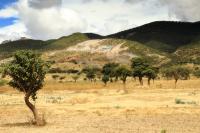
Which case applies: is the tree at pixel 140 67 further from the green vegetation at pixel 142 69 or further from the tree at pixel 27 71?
the tree at pixel 27 71

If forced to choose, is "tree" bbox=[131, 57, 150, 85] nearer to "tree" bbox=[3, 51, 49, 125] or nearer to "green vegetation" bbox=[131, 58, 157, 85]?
"green vegetation" bbox=[131, 58, 157, 85]

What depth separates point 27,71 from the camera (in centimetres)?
4309

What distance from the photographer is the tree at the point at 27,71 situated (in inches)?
1686

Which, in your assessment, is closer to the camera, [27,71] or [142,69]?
[27,71]

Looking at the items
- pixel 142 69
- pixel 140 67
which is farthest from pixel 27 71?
pixel 142 69

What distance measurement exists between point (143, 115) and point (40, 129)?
16.0 metres

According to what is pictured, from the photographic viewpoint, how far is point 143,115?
51.8 meters

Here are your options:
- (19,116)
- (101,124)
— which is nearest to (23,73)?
(101,124)

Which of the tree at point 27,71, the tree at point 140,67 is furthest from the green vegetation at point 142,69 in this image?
the tree at point 27,71

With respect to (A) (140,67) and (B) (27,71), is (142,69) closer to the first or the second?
(A) (140,67)

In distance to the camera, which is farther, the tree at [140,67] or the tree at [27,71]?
the tree at [140,67]

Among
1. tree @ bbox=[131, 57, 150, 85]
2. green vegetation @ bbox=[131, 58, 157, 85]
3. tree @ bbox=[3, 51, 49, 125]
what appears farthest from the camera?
tree @ bbox=[131, 57, 150, 85]

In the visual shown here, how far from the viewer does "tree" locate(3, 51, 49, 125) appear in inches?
1686

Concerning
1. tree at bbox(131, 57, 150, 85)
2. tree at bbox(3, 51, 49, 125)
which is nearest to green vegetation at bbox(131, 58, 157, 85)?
tree at bbox(131, 57, 150, 85)
